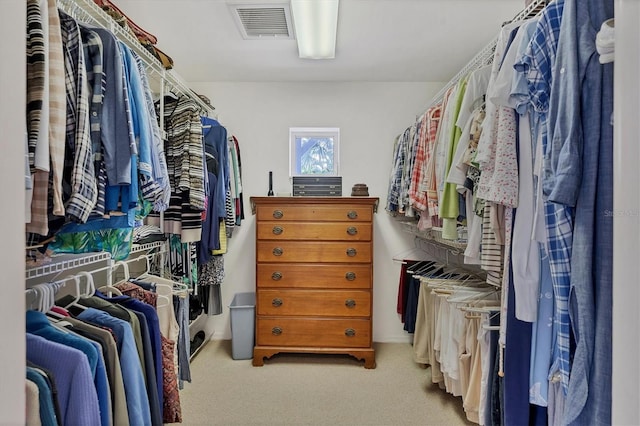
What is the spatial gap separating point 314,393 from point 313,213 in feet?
4.00

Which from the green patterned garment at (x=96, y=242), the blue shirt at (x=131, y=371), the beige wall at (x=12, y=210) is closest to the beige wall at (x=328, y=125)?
the green patterned garment at (x=96, y=242)

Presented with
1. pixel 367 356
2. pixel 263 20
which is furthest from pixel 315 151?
pixel 367 356

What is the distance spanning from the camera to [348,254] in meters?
2.80

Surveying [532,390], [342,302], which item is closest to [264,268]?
[342,302]

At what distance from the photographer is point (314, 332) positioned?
9.18 ft

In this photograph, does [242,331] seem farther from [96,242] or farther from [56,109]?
[56,109]

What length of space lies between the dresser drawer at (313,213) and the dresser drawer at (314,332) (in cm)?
75

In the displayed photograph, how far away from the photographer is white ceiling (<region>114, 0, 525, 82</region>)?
86.0 inches

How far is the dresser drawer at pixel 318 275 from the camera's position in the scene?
280cm

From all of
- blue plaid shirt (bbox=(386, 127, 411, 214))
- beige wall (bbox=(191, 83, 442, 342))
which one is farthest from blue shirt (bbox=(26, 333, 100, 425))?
beige wall (bbox=(191, 83, 442, 342))

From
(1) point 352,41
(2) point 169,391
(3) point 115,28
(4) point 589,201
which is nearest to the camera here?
(4) point 589,201

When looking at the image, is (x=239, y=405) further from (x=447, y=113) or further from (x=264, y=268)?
(x=447, y=113)

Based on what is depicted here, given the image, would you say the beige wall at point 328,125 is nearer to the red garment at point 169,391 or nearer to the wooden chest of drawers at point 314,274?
the wooden chest of drawers at point 314,274
